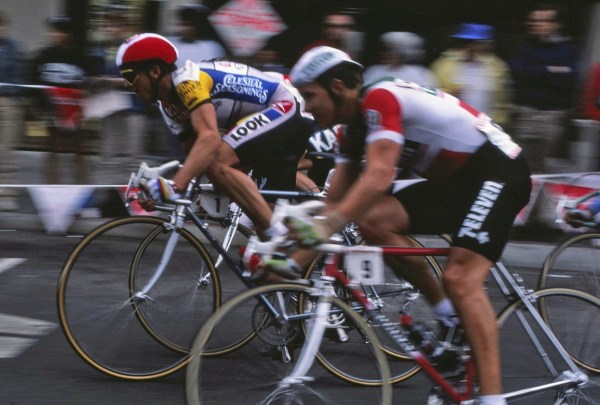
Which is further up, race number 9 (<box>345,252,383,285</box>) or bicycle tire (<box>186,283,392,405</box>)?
race number 9 (<box>345,252,383,285</box>)

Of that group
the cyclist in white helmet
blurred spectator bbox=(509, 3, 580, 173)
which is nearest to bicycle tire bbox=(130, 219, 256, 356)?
the cyclist in white helmet

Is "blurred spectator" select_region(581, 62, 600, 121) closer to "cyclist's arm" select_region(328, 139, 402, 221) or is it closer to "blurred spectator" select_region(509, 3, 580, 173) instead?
"blurred spectator" select_region(509, 3, 580, 173)

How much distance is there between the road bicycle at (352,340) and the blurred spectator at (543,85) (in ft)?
15.9

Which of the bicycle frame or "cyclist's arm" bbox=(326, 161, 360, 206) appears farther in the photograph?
"cyclist's arm" bbox=(326, 161, 360, 206)

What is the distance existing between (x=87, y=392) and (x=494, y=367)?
214cm

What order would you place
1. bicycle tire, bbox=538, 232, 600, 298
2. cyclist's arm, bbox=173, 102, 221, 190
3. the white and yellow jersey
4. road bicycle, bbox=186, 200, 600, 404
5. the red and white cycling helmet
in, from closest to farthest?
1. road bicycle, bbox=186, 200, 600, 404
2. cyclist's arm, bbox=173, 102, 221, 190
3. the red and white cycling helmet
4. the white and yellow jersey
5. bicycle tire, bbox=538, 232, 600, 298

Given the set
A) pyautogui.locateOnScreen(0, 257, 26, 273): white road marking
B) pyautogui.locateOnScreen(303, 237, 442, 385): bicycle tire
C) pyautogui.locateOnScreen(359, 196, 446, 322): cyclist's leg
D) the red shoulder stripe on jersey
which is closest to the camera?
the red shoulder stripe on jersey

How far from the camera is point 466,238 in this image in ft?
15.9

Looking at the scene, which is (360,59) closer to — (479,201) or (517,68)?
(517,68)

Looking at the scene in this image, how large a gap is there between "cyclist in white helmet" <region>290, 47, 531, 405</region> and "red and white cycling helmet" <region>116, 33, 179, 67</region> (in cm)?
138

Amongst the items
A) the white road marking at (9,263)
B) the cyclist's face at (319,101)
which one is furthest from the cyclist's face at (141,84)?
the white road marking at (9,263)

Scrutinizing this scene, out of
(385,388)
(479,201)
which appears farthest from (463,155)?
(385,388)

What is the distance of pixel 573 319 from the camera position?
5449mm

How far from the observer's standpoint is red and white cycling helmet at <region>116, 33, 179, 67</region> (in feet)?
19.5
